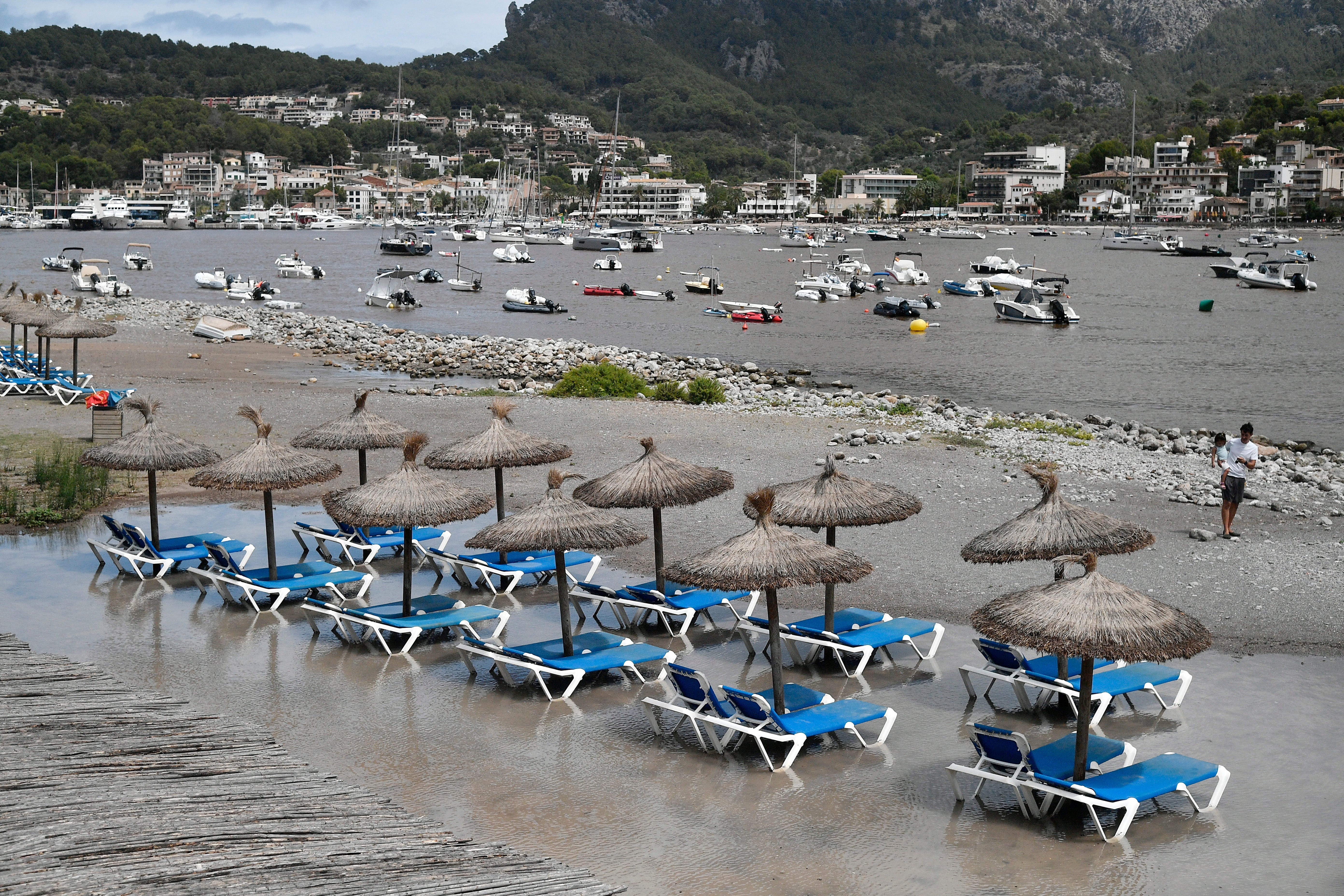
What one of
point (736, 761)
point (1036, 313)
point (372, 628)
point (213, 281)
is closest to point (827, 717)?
point (736, 761)

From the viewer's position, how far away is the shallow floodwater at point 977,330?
126 feet

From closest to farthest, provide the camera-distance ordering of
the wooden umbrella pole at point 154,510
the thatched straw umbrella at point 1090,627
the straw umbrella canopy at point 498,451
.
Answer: the thatched straw umbrella at point 1090,627
the straw umbrella canopy at point 498,451
the wooden umbrella pole at point 154,510

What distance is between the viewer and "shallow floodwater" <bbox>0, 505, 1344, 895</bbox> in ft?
25.3

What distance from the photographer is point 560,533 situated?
1051 cm

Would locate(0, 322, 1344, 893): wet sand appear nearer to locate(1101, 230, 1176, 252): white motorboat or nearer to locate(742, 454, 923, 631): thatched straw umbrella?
locate(742, 454, 923, 631): thatched straw umbrella

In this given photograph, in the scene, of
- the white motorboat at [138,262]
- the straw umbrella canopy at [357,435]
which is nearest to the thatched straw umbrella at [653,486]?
the straw umbrella canopy at [357,435]

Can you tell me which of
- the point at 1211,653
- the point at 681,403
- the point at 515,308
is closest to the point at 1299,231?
the point at 515,308

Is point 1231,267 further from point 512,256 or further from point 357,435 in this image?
point 357,435

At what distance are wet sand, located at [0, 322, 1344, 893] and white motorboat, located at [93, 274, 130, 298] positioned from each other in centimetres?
4733

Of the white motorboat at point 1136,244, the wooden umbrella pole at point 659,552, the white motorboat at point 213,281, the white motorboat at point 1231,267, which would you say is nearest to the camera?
the wooden umbrella pole at point 659,552

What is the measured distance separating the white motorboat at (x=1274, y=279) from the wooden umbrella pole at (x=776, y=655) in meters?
86.2

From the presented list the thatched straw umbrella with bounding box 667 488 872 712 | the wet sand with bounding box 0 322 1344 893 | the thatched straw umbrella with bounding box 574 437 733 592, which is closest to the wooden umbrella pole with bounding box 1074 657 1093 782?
the wet sand with bounding box 0 322 1344 893

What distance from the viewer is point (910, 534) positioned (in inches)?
624

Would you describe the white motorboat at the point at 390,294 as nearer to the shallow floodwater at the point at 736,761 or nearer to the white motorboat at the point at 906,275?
the white motorboat at the point at 906,275
